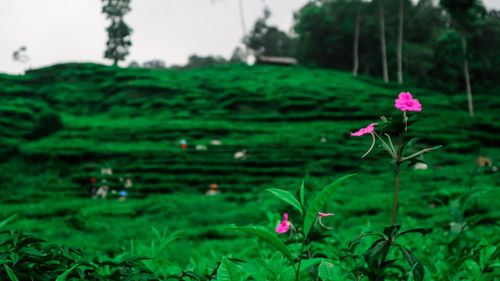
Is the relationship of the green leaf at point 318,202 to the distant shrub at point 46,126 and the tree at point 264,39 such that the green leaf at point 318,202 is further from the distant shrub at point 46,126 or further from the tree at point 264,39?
the tree at point 264,39

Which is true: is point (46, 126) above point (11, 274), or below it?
below

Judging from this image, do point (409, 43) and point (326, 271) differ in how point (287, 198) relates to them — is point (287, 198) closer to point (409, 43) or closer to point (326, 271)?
point (326, 271)

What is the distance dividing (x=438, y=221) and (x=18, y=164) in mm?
9521

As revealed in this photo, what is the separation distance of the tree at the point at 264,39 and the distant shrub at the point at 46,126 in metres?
18.7

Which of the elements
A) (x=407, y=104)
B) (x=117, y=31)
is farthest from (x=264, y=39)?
(x=407, y=104)

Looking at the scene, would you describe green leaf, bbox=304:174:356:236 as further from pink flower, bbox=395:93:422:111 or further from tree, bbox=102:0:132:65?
tree, bbox=102:0:132:65

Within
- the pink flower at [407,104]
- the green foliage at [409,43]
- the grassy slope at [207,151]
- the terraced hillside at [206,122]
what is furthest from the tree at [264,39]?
the pink flower at [407,104]

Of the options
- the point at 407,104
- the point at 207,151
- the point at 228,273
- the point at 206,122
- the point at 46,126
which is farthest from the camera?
the point at 206,122

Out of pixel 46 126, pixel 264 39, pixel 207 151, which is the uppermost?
pixel 264 39

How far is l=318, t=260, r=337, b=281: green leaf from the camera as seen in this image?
2.29 feet

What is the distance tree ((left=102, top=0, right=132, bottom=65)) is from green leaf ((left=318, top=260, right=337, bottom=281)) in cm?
2579

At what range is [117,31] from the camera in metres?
24.4

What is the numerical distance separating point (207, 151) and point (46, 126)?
5425 mm

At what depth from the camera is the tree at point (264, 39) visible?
28750 mm
